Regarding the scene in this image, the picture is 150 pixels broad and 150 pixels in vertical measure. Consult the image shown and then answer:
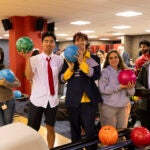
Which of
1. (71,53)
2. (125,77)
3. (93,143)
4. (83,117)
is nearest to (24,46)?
(71,53)

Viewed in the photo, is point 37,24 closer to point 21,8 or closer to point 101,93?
point 21,8

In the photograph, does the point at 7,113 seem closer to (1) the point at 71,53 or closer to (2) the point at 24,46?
(2) the point at 24,46

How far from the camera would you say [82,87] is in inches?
105

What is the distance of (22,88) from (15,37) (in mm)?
1499

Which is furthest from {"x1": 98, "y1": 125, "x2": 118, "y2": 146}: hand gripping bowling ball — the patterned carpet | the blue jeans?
the patterned carpet

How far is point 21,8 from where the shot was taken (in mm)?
6273

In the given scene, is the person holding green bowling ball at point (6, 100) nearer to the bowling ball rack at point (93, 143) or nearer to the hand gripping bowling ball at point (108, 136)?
the bowling ball rack at point (93, 143)

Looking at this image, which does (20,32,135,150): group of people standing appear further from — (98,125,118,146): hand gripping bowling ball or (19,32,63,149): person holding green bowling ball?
(98,125,118,146): hand gripping bowling ball

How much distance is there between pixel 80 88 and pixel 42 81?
17.4 inches

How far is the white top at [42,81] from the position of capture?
279 cm

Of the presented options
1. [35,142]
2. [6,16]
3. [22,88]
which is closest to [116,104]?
[35,142]

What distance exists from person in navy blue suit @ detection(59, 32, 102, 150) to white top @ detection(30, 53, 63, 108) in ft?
0.47

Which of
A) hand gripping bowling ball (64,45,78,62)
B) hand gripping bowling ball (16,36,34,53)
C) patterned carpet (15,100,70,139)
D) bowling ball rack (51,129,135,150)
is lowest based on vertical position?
patterned carpet (15,100,70,139)

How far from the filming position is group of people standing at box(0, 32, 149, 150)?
8.75ft
